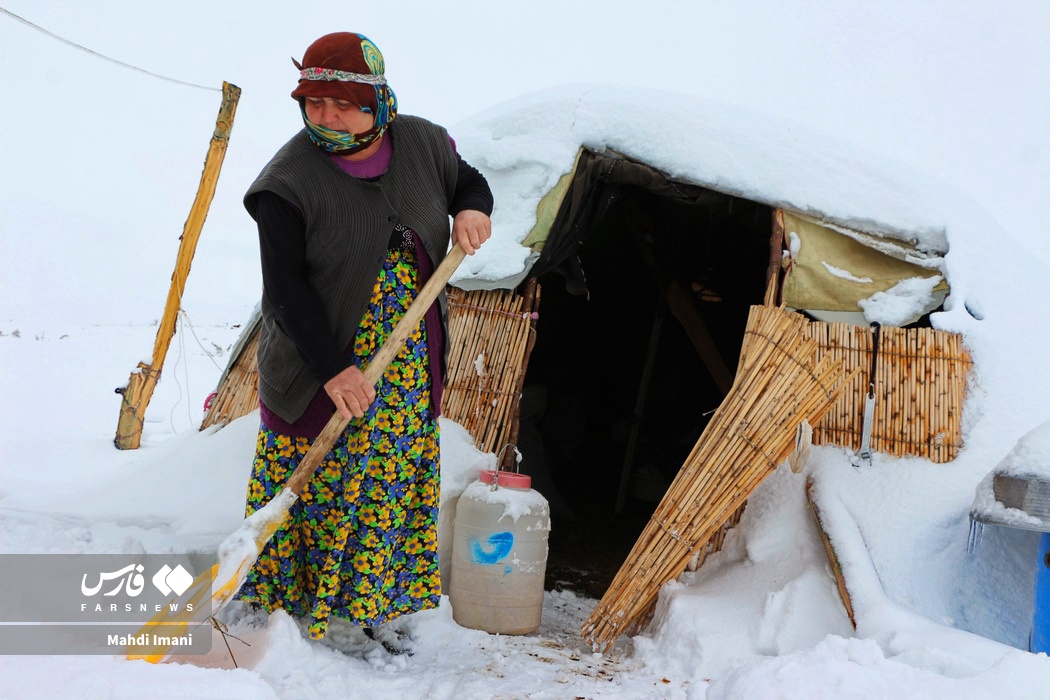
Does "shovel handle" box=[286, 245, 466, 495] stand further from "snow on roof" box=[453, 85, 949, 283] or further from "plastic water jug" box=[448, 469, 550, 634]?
"snow on roof" box=[453, 85, 949, 283]

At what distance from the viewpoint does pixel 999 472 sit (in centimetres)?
271

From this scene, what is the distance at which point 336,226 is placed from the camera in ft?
7.48

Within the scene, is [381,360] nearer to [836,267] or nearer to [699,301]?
[836,267]

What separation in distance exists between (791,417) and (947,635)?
35.4 inches

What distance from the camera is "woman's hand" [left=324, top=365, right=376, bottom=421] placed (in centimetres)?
219

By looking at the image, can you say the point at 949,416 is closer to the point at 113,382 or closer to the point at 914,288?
the point at 914,288

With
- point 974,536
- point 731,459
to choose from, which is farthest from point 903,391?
point 731,459

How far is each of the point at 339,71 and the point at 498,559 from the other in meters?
1.91

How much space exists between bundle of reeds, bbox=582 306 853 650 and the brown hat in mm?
1814

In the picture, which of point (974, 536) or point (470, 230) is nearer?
point (470, 230)

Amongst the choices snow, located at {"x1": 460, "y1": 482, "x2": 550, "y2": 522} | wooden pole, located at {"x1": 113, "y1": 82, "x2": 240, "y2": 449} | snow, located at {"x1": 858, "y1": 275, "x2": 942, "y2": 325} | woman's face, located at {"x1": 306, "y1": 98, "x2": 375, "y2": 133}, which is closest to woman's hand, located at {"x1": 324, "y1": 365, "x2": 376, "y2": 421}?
woman's face, located at {"x1": 306, "y1": 98, "x2": 375, "y2": 133}

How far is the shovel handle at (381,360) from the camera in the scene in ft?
7.44

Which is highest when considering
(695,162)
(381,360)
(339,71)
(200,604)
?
(695,162)

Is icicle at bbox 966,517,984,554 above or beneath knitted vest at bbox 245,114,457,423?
beneath
